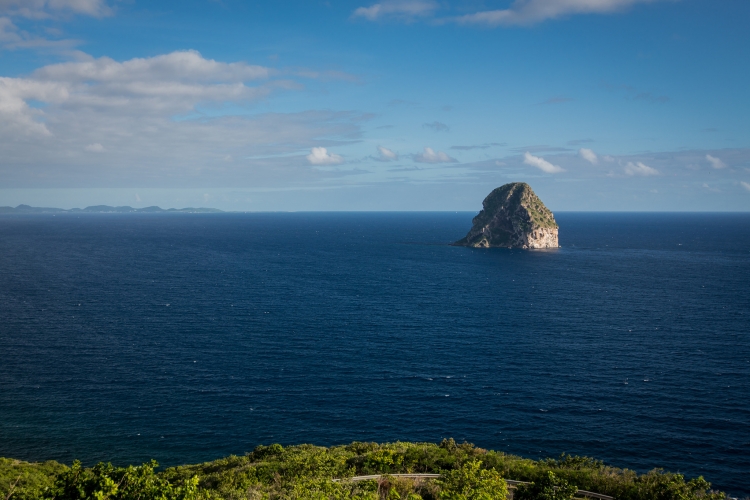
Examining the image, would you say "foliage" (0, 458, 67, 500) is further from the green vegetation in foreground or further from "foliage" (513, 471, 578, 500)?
"foliage" (513, 471, 578, 500)

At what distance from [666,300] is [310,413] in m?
109

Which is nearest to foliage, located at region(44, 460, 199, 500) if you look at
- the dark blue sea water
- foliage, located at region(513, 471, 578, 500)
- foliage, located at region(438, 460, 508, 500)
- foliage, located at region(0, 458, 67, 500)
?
foliage, located at region(0, 458, 67, 500)

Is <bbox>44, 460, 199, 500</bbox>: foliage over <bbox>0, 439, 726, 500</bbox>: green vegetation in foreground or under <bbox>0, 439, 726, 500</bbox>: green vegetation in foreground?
over

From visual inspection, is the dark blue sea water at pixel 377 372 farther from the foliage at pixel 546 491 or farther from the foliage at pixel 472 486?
the foliage at pixel 472 486

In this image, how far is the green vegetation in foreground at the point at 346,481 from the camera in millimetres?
31000

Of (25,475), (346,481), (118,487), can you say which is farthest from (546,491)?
(25,475)

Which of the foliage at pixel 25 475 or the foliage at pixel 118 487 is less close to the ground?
the foliage at pixel 118 487

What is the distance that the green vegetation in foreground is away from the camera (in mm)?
31000

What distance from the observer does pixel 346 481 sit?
4006 centimetres

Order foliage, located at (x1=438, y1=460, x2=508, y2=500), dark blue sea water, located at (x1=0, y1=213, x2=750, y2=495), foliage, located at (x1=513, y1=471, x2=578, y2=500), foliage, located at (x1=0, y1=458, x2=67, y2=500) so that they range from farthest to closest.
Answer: dark blue sea water, located at (x1=0, y1=213, x2=750, y2=495) → foliage, located at (x1=0, y1=458, x2=67, y2=500) → foliage, located at (x1=513, y1=471, x2=578, y2=500) → foliage, located at (x1=438, y1=460, x2=508, y2=500)

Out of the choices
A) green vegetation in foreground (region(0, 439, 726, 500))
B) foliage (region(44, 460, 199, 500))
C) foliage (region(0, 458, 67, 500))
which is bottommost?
foliage (region(0, 458, 67, 500))

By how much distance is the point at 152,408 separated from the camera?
71.8 m

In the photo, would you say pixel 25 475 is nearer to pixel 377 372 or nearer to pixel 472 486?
pixel 472 486

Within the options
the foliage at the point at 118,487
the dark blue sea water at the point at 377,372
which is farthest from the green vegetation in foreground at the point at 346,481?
the dark blue sea water at the point at 377,372
